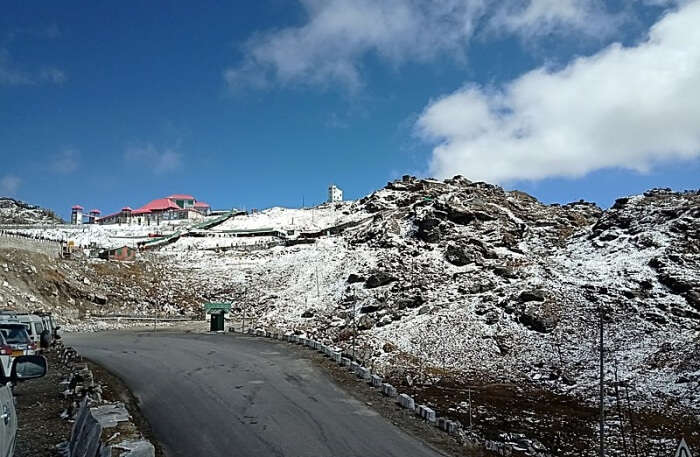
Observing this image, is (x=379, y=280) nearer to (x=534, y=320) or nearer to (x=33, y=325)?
(x=534, y=320)

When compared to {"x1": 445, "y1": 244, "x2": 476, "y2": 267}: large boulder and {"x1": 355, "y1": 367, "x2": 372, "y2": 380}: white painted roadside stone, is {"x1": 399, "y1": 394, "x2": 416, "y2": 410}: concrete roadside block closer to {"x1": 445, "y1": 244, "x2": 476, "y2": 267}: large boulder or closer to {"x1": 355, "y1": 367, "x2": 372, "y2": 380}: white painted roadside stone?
{"x1": 355, "y1": 367, "x2": 372, "y2": 380}: white painted roadside stone

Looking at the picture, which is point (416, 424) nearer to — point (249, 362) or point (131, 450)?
point (131, 450)

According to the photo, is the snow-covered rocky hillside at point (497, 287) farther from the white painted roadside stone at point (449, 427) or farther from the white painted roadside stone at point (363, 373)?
the white painted roadside stone at point (449, 427)

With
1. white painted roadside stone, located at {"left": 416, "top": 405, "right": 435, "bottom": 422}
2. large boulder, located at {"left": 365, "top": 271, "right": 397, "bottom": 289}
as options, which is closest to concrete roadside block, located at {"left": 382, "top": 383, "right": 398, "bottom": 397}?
white painted roadside stone, located at {"left": 416, "top": 405, "right": 435, "bottom": 422}

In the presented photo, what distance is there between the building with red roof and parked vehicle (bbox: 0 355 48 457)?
93.5 m

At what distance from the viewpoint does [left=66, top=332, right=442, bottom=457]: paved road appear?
10.7 meters

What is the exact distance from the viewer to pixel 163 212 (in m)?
105

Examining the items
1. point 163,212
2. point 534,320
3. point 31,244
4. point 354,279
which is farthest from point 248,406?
point 163,212

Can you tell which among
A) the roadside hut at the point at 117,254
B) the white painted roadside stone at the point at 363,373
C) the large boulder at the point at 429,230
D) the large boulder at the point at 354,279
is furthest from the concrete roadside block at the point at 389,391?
the roadside hut at the point at 117,254

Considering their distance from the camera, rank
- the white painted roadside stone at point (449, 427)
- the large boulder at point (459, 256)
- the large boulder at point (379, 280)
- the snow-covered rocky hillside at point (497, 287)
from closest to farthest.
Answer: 1. the white painted roadside stone at point (449, 427)
2. the snow-covered rocky hillside at point (497, 287)
3. the large boulder at point (379, 280)
4. the large boulder at point (459, 256)

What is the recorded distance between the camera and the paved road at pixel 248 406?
10695 millimetres

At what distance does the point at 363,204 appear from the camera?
8019 cm

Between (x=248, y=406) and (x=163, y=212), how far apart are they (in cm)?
9761

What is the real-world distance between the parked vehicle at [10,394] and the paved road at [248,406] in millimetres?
3979
